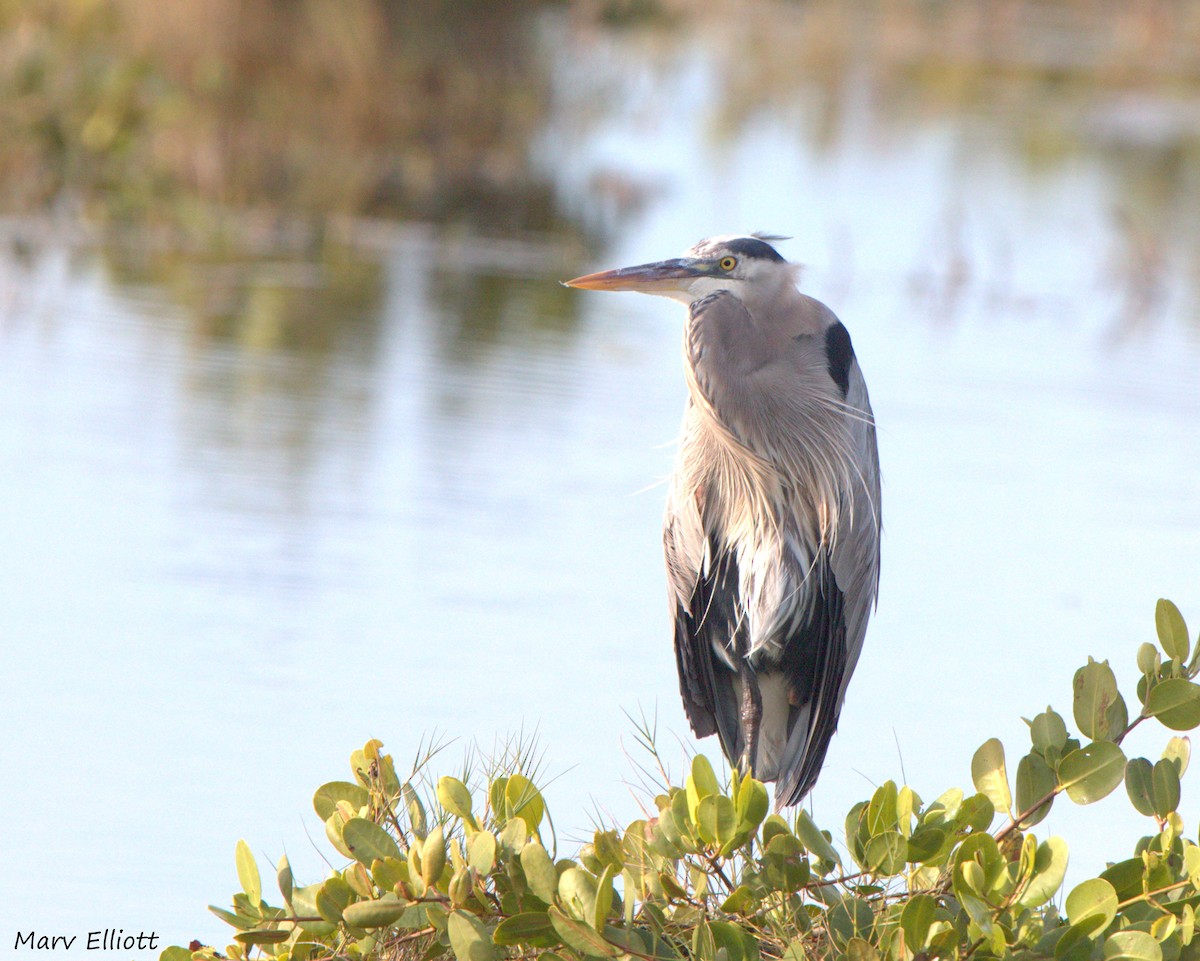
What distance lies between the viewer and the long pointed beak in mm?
3838

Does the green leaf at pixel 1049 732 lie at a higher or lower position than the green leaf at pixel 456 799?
lower

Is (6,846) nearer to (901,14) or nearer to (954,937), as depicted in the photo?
(954,937)

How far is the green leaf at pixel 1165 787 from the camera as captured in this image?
3.04 metres

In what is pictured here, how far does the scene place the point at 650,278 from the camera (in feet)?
12.9

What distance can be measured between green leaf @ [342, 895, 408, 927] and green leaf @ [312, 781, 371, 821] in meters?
0.33

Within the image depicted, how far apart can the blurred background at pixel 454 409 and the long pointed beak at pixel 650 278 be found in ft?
1.01

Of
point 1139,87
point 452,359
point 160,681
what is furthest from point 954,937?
point 1139,87

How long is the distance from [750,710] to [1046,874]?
1346mm

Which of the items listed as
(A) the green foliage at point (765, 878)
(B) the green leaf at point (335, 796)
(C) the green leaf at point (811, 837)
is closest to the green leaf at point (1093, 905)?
(A) the green foliage at point (765, 878)

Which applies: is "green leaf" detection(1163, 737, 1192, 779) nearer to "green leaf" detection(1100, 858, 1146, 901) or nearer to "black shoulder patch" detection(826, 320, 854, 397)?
"green leaf" detection(1100, 858, 1146, 901)

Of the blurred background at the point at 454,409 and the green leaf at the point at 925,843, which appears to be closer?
the green leaf at the point at 925,843

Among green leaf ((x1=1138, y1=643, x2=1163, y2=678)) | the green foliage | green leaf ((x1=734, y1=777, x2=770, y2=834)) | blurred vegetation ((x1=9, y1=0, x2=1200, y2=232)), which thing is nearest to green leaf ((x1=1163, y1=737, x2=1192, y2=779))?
the green foliage

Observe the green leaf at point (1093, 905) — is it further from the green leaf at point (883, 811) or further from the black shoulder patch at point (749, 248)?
the black shoulder patch at point (749, 248)

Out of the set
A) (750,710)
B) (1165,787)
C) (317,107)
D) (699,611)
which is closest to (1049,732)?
(1165,787)
